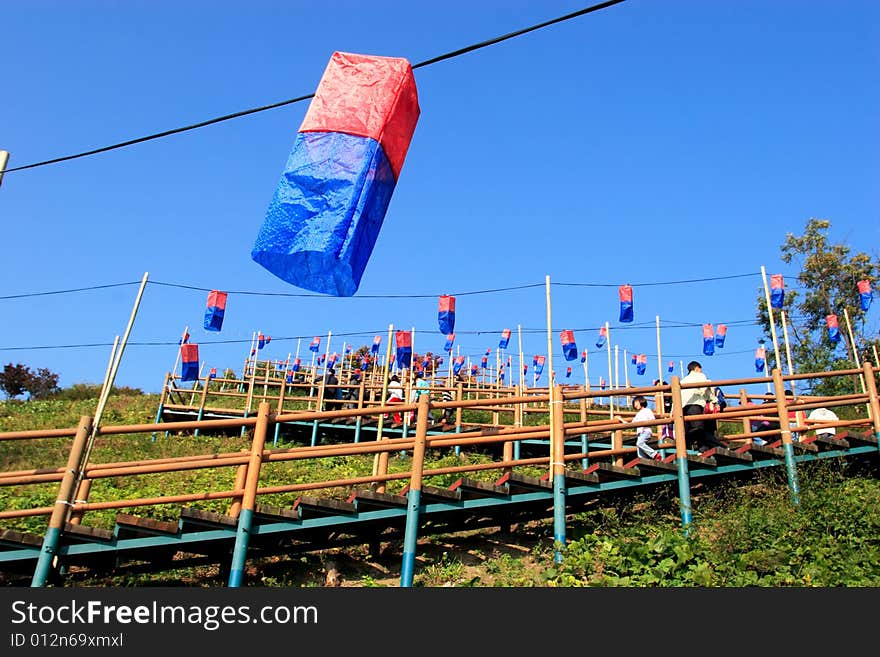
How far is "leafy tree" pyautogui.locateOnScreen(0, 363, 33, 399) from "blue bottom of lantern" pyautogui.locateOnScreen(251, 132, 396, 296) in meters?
37.7

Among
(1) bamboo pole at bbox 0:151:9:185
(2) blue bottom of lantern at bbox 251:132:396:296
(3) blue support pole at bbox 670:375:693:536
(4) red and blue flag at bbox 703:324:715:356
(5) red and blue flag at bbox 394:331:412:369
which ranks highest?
(4) red and blue flag at bbox 703:324:715:356

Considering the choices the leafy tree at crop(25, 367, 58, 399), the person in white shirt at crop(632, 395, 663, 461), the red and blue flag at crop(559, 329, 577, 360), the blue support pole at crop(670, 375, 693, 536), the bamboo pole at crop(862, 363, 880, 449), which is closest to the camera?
the blue support pole at crop(670, 375, 693, 536)

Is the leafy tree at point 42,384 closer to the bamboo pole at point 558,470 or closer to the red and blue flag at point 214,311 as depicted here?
the red and blue flag at point 214,311

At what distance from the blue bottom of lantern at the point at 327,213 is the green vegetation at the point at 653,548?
3.86 m

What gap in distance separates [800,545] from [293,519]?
5215 mm

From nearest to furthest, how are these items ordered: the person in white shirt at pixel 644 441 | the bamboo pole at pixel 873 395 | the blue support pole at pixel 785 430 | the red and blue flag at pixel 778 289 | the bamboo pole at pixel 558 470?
1. the bamboo pole at pixel 558 470
2. the blue support pole at pixel 785 430
3. the person in white shirt at pixel 644 441
4. the bamboo pole at pixel 873 395
5. the red and blue flag at pixel 778 289

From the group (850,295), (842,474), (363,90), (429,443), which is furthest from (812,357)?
(363,90)

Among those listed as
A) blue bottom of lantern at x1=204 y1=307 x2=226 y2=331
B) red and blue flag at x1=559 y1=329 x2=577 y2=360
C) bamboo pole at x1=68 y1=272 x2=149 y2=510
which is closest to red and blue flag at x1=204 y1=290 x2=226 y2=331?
blue bottom of lantern at x1=204 y1=307 x2=226 y2=331

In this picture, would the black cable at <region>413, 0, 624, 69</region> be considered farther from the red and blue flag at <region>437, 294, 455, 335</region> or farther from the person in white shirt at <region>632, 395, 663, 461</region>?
the red and blue flag at <region>437, 294, 455, 335</region>

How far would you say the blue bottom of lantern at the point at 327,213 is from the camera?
5059 millimetres

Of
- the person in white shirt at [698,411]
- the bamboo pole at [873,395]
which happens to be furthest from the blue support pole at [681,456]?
the bamboo pole at [873,395]

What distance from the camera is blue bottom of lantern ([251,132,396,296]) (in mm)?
5059

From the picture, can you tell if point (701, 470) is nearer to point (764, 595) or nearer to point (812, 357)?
point (764, 595)

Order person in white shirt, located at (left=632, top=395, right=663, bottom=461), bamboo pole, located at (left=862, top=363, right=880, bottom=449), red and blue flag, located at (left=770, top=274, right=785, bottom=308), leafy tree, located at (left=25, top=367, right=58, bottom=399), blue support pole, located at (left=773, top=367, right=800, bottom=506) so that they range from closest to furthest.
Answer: blue support pole, located at (left=773, top=367, right=800, bottom=506), person in white shirt, located at (left=632, top=395, right=663, bottom=461), bamboo pole, located at (left=862, top=363, right=880, bottom=449), red and blue flag, located at (left=770, top=274, right=785, bottom=308), leafy tree, located at (left=25, top=367, right=58, bottom=399)
